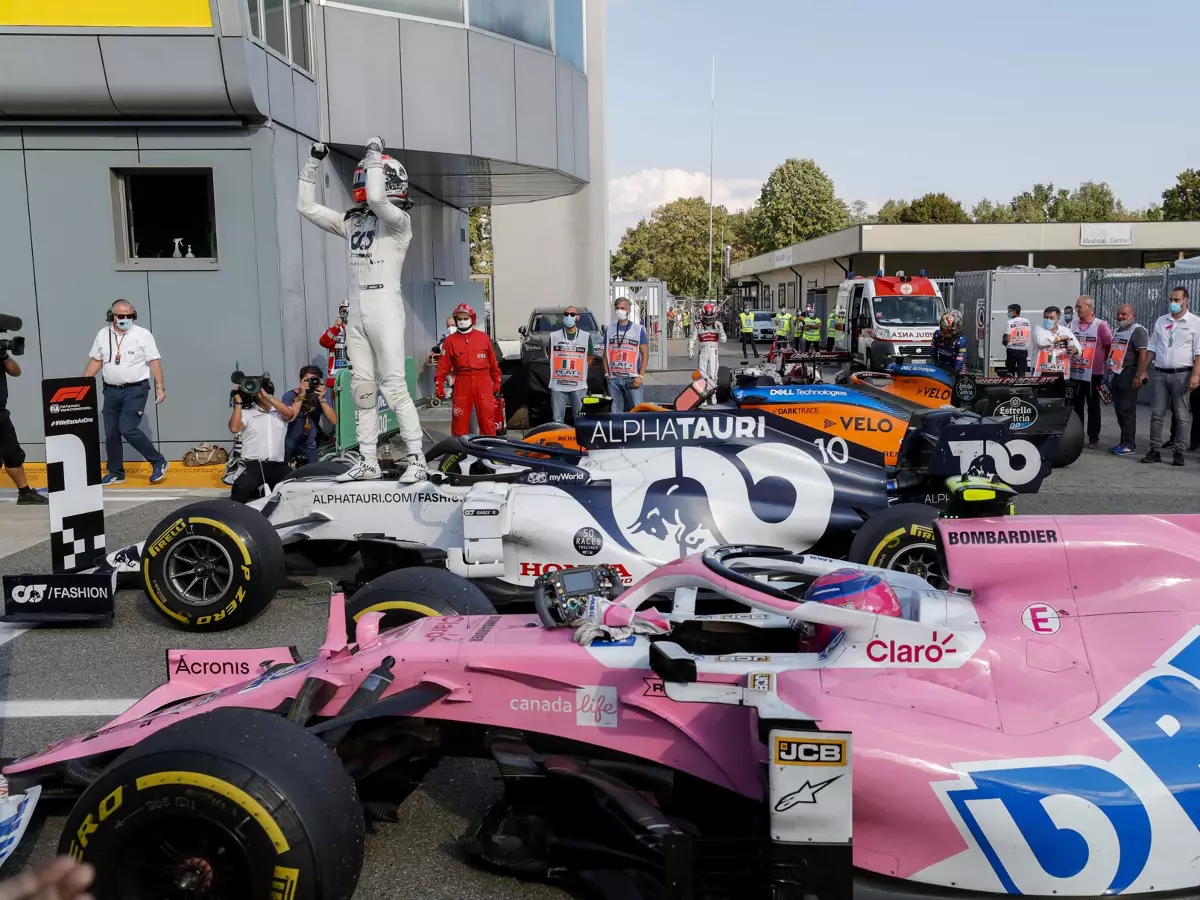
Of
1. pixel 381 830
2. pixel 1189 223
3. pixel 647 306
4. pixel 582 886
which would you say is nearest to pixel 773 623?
pixel 582 886

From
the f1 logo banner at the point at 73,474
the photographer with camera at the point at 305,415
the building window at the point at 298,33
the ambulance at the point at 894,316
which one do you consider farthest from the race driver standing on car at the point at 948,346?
the f1 logo banner at the point at 73,474

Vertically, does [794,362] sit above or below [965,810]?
above

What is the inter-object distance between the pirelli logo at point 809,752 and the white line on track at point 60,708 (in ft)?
10.6

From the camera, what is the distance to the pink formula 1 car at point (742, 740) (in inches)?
104

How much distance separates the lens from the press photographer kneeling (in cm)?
759

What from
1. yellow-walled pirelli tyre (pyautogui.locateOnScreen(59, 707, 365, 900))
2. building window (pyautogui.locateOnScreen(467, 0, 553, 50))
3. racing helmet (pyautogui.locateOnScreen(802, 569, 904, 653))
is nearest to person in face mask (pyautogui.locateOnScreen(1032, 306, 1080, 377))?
building window (pyautogui.locateOnScreen(467, 0, 553, 50))

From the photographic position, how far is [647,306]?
29.0 meters

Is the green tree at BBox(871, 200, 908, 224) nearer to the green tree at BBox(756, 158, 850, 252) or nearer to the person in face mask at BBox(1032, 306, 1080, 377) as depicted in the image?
the green tree at BBox(756, 158, 850, 252)

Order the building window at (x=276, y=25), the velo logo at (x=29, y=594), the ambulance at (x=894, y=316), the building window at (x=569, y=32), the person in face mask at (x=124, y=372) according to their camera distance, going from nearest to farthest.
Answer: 1. the velo logo at (x=29, y=594)
2. the person in face mask at (x=124, y=372)
3. the building window at (x=276, y=25)
4. the building window at (x=569, y=32)
5. the ambulance at (x=894, y=316)

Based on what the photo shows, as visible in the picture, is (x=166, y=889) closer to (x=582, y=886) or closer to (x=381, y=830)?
(x=381, y=830)

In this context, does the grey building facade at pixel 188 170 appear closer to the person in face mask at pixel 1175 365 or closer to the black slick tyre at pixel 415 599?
the black slick tyre at pixel 415 599

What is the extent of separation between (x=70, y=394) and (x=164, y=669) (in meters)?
2.00

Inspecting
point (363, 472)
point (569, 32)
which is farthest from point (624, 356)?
point (569, 32)

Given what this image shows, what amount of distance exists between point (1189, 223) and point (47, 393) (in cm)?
4174
